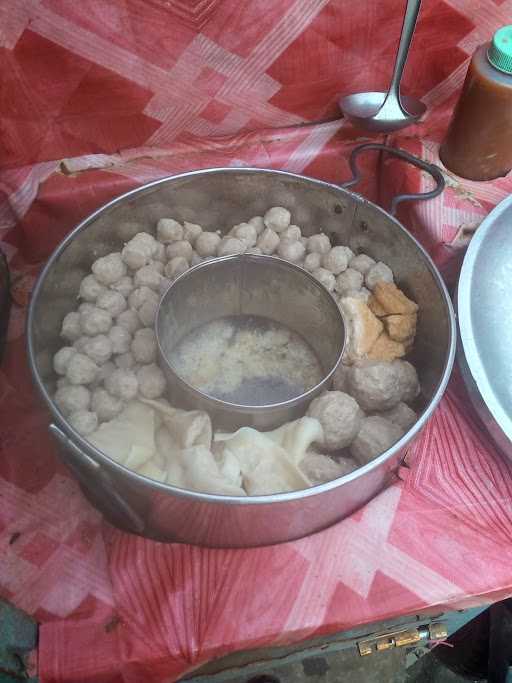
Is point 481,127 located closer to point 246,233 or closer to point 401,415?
point 246,233

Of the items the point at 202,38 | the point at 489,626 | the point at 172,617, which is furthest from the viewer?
the point at 489,626

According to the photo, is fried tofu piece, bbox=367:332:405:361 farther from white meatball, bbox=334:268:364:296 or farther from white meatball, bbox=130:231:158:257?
white meatball, bbox=130:231:158:257

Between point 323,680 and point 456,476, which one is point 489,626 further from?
point 456,476

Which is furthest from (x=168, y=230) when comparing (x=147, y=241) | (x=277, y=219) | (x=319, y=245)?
(x=319, y=245)

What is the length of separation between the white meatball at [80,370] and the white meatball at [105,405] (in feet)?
0.13

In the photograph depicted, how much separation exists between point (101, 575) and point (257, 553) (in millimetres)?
286

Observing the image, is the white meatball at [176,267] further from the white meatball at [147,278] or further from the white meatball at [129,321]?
the white meatball at [129,321]

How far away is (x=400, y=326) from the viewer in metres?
1.28

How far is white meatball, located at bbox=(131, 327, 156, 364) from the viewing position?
1.20m

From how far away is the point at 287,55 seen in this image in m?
1.36

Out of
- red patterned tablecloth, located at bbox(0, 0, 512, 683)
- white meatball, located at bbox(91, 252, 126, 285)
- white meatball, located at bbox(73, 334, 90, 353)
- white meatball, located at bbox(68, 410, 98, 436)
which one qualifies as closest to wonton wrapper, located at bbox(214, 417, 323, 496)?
red patterned tablecloth, located at bbox(0, 0, 512, 683)

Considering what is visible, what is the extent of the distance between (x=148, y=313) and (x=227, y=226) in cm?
39

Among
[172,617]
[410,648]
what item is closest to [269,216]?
[172,617]

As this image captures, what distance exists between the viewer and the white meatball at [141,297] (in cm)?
127
